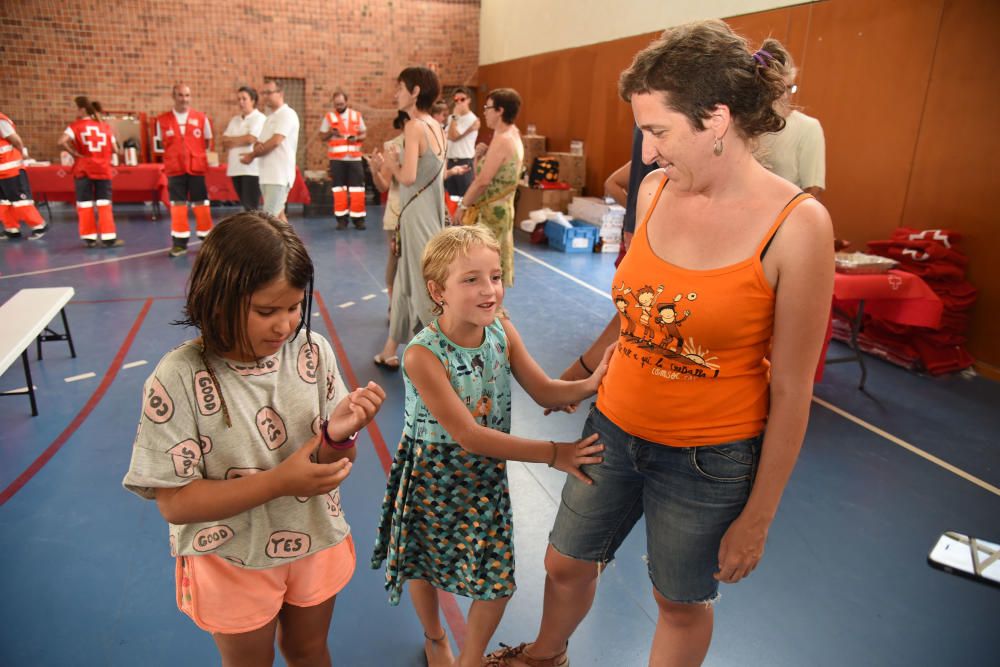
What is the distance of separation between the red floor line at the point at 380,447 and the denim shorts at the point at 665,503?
2.58ft

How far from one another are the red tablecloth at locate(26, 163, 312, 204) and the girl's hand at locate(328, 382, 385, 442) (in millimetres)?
9094

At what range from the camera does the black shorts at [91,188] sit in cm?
796

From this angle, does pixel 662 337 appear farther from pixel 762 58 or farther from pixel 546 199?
pixel 546 199

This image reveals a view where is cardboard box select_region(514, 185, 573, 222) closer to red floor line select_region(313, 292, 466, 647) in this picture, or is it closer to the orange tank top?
red floor line select_region(313, 292, 466, 647)

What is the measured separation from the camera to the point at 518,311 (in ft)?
20.2

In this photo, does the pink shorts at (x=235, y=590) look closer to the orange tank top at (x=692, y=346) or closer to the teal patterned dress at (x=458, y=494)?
the teal patterned dress at (x=458, y=494)

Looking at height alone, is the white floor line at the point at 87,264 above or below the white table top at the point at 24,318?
below

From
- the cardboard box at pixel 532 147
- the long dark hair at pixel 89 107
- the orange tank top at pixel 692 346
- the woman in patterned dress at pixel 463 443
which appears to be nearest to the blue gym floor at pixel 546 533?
the woman in patterned dress at pixel 463 443

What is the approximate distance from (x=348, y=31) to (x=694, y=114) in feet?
45.9

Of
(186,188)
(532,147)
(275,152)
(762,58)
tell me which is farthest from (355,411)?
(532,147)

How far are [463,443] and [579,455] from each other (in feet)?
0.95

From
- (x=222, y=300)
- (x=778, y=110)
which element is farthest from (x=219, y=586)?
(x=778, y=110)

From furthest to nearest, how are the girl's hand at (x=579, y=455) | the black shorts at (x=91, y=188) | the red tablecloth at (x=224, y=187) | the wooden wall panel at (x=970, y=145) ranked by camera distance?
1. the red tablecloth at (x=224, y=187)
2. the black shorts at (x=91, y=188)
3. the wooden wall panel at (x=970, y=145)
4. the girl's hand at (x=579, y=455)

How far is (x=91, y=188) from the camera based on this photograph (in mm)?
8016
